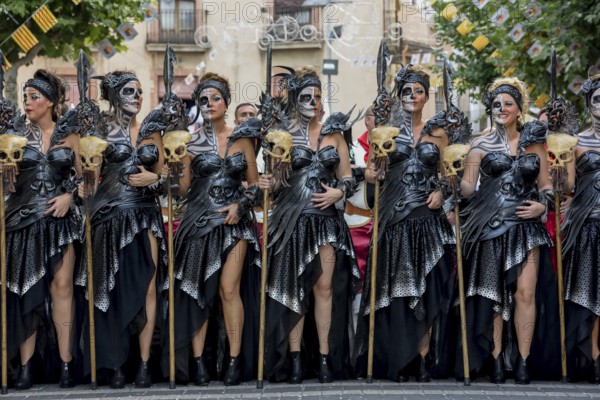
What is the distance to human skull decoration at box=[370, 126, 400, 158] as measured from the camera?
938 cm

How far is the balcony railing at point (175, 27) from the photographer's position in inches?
1375

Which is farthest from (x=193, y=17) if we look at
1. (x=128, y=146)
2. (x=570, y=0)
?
(x=128, y=146)

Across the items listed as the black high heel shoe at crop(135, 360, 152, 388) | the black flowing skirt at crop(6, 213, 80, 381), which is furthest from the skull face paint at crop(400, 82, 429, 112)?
the black high heel shoe at crop(135, 360, 152, 388)

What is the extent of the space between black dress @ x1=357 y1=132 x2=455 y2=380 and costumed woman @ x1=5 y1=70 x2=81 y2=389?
7.41ft

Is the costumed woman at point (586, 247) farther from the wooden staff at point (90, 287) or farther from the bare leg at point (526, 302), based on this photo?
the wooden staff at point (90, 287)

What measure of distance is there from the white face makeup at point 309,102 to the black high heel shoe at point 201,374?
1.92 metres

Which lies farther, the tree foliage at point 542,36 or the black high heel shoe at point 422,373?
the tree foliage at point 542,36

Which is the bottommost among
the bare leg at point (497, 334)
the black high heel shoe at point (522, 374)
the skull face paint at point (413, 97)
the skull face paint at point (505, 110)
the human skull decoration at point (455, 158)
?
the black high heel shoe at point (522, 374)

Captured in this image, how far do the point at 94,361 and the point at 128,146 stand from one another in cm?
155

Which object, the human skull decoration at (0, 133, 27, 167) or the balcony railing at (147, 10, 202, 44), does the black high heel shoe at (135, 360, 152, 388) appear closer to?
the human skull decoration at (0, 133, 27, 167)

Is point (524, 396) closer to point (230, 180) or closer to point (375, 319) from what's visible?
point (375, 319)

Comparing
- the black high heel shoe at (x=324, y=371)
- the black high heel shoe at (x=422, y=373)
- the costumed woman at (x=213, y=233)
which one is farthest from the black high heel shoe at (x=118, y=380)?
the black high heel shoe at (x=422, y=373)

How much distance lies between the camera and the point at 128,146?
9594mm

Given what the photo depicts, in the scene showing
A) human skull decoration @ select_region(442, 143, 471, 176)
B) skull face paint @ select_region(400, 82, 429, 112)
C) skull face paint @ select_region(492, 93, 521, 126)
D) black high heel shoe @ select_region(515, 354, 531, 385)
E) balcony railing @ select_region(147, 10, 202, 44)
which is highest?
balcony railing @ select_region(147, 10, 202, 44)
